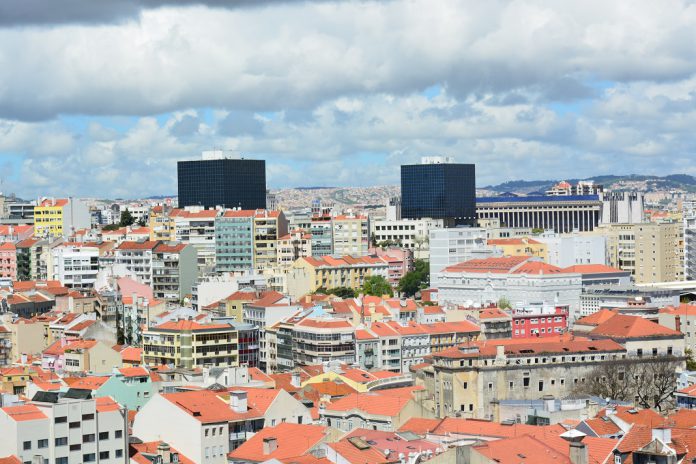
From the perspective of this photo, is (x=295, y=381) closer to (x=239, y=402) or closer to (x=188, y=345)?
(x=239, y=402)

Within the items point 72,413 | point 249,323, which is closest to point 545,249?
point 249,323

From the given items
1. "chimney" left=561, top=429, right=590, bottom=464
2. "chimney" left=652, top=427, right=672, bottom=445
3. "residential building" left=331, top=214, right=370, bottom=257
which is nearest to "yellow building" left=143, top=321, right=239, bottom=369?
"chimney" left=561, top=429, right=590, bottom=464

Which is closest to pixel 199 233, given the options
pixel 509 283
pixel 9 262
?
pixel 9 262

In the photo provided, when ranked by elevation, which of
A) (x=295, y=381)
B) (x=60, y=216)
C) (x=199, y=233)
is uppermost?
(x=60, y=216)

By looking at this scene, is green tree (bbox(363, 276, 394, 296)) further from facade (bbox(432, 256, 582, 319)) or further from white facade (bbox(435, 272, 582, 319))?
white facade (bbox(435, 272, 582, 319))

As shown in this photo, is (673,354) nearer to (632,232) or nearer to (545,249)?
(545,249)

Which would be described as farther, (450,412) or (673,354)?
(673,354)
